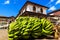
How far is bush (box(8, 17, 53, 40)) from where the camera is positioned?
15.4 ft

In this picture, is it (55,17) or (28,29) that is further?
(55,17)

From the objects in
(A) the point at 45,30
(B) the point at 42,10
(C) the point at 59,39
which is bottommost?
(C) the point at 59,39

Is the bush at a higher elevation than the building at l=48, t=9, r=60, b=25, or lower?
lower

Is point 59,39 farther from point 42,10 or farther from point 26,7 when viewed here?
point 42,10

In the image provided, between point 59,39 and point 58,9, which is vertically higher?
point 58,9

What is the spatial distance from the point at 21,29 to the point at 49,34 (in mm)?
1073

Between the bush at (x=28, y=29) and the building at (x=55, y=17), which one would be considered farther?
the building at (x=55, y=17)

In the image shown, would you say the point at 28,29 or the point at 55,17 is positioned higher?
the point at 55,17

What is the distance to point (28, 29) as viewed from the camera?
15.5 ft

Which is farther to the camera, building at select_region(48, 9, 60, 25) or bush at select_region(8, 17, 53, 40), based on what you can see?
building at select_region(48, 9, 60, 25)

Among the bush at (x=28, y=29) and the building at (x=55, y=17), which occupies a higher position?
the building at (x=55, y=17)

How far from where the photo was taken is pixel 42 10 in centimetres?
2650

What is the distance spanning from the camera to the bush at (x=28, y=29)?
469cm

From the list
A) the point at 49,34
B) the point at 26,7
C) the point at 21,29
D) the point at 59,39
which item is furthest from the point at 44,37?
the point at 26,7
